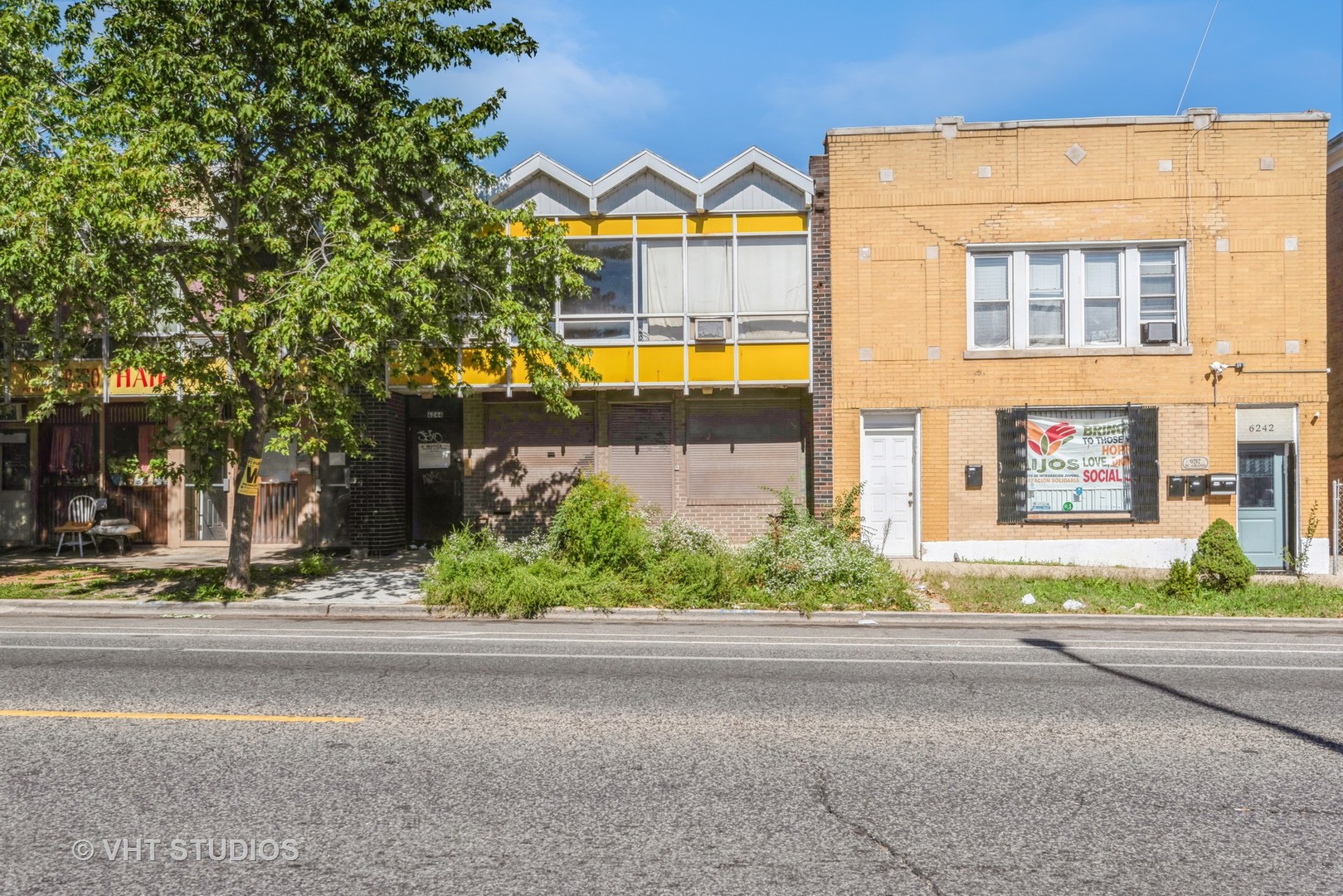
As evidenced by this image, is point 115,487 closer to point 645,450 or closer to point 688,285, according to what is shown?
point 645,450

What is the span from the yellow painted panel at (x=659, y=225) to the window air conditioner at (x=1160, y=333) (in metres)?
8.08

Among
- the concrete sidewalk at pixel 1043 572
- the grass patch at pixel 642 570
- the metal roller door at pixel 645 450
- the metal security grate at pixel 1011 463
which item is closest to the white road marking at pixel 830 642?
the grass patch at pixel 642 570

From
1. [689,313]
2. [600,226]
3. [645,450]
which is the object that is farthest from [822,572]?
[600,226]

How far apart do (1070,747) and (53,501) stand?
1964 centimetres

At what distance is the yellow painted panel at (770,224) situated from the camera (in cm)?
1586

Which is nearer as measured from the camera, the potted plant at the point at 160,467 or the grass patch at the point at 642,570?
the potted plant at the point at 160,467

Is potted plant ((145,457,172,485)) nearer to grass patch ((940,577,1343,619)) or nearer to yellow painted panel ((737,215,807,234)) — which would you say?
yellow painted panel ((737,215,807,234))

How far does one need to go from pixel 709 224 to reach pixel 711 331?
1909mm

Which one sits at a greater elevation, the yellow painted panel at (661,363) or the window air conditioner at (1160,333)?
the window air conditioner at (1160,333)

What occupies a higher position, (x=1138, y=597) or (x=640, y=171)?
(x=640, y=171)

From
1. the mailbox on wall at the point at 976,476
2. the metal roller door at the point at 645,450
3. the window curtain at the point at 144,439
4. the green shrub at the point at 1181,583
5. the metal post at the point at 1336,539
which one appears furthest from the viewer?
the window curtain at the point at 144,439

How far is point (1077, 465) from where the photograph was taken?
15.4 meters

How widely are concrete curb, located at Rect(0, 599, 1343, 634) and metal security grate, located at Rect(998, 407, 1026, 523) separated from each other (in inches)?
164

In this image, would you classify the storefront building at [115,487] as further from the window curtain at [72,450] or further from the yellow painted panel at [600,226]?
the yellow painted panel at [600,226]
